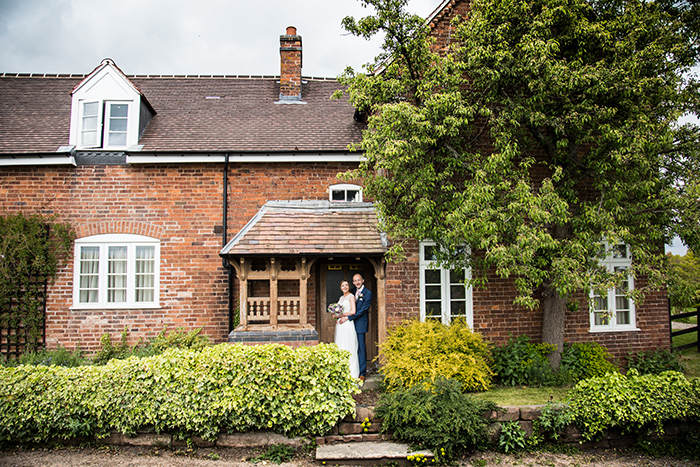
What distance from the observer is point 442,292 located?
8930 millimetres

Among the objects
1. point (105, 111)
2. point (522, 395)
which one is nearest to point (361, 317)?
point (522, 395)

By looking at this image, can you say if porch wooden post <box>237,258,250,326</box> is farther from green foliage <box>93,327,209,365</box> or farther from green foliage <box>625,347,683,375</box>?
green foliage <box>625,347,683,375</box>

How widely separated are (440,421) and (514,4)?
706cm

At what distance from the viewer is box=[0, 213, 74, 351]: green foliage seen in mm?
9156

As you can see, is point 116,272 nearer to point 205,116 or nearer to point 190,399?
point 205,116

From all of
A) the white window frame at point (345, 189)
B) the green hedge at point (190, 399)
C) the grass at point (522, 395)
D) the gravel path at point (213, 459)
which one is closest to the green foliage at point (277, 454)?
the gravel path at point (213, 459)

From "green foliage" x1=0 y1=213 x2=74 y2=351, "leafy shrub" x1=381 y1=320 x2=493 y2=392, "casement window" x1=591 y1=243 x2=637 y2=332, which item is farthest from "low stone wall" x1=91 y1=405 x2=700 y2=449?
"green foliage" x1=0 y1=213 x2=74 y2=351

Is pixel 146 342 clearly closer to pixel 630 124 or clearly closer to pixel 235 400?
pixel 235 400

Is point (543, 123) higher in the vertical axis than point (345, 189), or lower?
higher

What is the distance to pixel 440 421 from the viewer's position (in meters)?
5.61

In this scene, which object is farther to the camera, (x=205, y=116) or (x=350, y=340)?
(x=205, y=116)

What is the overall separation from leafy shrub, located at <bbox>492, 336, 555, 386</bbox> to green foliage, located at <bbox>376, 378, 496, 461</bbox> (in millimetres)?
2366

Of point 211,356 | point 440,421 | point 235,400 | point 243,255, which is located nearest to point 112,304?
point 243,255

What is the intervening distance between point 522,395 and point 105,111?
37.9 ft
